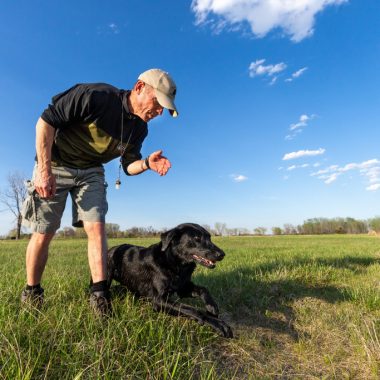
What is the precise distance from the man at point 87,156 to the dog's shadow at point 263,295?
177cm

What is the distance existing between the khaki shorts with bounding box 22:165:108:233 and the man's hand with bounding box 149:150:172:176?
2.36 feet

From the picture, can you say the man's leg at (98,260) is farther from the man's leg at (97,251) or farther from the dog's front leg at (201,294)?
the dog's front leg at (201,294)

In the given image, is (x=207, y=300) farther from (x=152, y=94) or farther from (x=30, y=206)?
(x=152, y=94)

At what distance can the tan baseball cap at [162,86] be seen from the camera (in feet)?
11.9

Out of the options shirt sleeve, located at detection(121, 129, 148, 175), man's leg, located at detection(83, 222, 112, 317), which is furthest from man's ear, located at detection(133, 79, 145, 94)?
man's leg, located at detection(83, 222, 112, 317)

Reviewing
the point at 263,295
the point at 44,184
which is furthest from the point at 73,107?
the point at 263,295

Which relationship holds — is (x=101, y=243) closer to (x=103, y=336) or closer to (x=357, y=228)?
(x=103, y=336)

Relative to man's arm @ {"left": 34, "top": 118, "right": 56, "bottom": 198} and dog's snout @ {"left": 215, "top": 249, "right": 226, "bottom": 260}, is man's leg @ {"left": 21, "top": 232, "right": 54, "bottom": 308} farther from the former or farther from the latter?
dog's snout @ {"left": 215, "top": 249, "right": 226, "bottom": 260}

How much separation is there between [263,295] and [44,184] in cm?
337

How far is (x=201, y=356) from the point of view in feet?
10.3

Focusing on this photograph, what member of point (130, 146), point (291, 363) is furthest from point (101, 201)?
point (291, 363)

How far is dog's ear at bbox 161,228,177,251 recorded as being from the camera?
425 cm

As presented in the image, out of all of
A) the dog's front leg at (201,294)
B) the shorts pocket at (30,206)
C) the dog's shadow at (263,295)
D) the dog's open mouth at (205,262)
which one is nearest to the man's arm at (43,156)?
the shorts pocket at (30,206)

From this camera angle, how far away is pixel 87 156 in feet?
13.3
